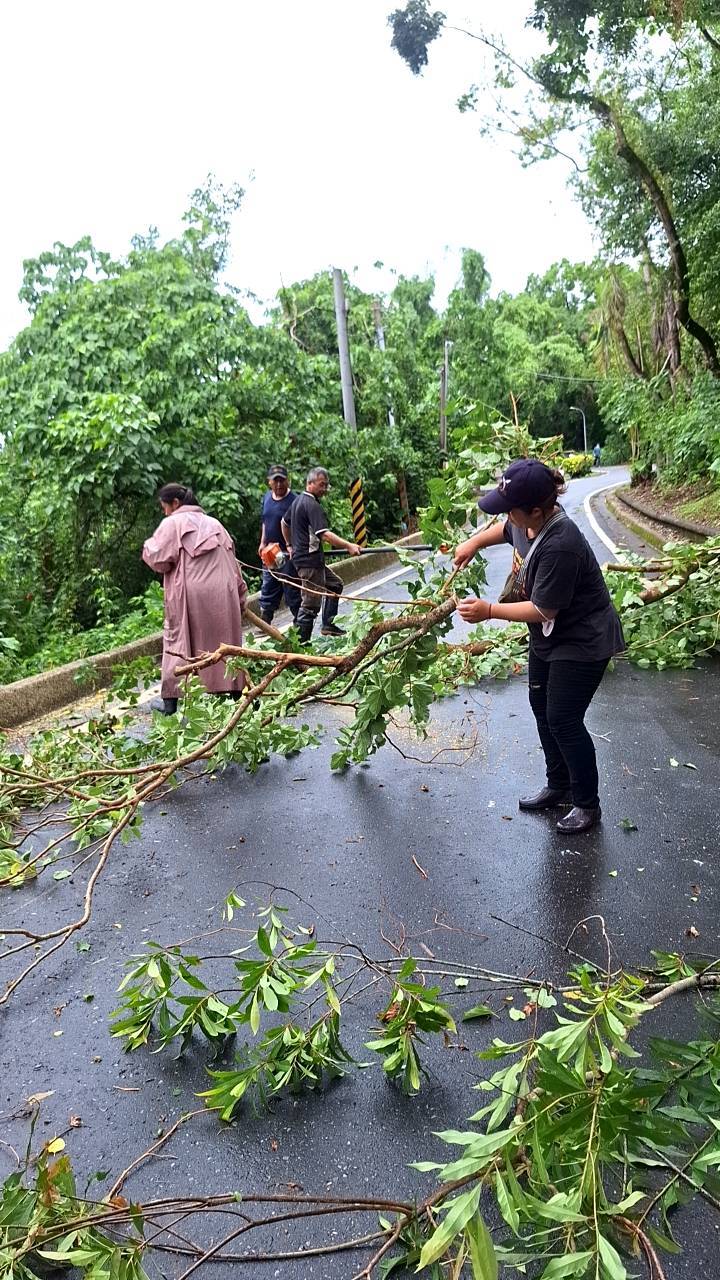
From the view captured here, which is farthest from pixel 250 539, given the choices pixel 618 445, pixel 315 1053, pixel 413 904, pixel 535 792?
pixel 618 445

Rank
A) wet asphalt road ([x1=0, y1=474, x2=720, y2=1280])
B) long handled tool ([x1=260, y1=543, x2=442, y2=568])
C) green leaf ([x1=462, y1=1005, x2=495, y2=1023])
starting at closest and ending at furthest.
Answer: wet asphalt road ([x1=0, y1=474, x2=720, y2=1280]) < green leaf ([x1=462, y1=1005, x2=495, y2=1023]) < long handled tool ([x1=260, y1=543, x2=442, y2=568])

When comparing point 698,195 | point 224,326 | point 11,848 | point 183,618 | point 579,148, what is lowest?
point 11,848

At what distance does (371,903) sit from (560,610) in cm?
147

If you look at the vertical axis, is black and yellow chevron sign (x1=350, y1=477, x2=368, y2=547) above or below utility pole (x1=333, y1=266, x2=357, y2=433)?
below

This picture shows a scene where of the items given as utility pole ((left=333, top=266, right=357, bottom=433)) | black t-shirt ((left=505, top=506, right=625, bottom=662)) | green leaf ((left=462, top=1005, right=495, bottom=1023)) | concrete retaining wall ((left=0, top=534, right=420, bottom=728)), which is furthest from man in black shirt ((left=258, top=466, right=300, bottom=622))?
utility pole ((left=333, top=266, right=357, bottom=433))

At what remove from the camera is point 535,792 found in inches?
168

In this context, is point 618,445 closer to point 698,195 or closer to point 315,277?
point 315,277

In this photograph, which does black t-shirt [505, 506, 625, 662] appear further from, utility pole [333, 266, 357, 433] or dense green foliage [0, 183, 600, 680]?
utility pole [333, 266, 357, 433]

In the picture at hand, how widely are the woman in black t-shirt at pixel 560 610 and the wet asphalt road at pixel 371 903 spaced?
1.29 feet

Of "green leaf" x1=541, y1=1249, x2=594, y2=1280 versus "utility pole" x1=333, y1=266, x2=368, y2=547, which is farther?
"utility pole" x1=333, y1=266, x2=368, y2=547

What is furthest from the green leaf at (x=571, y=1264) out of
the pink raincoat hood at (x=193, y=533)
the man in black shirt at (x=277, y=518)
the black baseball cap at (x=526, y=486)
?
the man in black shirt at (x=277, y=518)

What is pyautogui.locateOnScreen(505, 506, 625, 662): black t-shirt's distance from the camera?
334 centimetres

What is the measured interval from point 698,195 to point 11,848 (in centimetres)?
1682

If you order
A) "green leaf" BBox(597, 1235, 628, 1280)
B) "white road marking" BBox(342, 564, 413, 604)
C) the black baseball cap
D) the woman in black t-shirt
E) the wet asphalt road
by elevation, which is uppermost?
the black baseball cap
